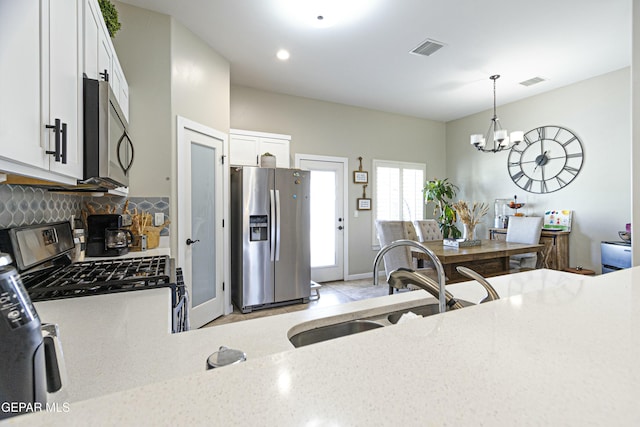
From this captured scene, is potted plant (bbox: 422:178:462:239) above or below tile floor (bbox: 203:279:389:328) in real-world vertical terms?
above

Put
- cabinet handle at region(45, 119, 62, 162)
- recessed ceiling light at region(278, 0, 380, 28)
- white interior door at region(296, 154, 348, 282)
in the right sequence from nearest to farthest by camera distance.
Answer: cabinet handle at region(45, 119, 62, 162), recessed ceiling light at region(278, 0, 380, 28), white interior door at region(296, 154, 348, 282)

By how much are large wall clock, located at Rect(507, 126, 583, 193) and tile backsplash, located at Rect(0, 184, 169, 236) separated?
16.5 ft

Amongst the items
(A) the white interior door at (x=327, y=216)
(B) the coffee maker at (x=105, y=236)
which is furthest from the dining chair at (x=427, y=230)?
(B) the coffee maker at (x=105, y=236)

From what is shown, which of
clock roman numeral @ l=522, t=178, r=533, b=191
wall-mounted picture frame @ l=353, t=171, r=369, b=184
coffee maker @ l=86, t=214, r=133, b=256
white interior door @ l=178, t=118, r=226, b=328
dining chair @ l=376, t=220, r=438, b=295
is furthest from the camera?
wall-mounted picture frame @ l=353, t=171, r=369, b=184

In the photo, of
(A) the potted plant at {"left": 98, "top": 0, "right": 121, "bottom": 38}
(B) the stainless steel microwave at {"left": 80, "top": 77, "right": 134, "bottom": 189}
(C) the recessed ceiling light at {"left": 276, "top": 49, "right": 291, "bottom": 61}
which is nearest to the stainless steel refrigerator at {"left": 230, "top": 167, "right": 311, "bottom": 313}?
(C) the recessed ceiling light at {"left": 276, "top": 49, "right": 291, "bottom": 61}

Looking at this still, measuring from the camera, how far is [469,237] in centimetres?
355

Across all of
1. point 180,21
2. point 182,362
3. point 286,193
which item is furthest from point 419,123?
point 182,362

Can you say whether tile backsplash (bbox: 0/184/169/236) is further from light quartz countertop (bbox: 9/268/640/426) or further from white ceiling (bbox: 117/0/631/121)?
white ceiling (bbox: 117/0/631/121)

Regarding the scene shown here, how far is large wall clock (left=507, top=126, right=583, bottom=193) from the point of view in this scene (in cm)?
415

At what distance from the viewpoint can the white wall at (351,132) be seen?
4273 millimetres

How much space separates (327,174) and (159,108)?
2.71m

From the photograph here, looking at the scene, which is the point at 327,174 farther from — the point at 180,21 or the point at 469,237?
the point at 180,21

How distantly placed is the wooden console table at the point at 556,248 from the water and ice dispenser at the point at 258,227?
3766 mm

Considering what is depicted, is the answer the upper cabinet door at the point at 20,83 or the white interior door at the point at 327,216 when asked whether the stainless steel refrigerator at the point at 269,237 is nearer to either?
the white interior door at the point at 327,216
